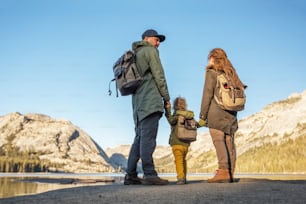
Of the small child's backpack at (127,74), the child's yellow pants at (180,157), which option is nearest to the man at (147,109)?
the small child's backpack at (127,74)

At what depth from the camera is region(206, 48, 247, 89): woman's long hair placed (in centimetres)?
993

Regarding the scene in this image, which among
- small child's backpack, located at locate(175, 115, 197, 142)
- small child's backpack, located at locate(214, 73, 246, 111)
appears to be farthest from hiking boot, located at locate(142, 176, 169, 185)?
small child's backpack, located at locate(214, 73, 246, 111)

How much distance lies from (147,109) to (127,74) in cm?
106

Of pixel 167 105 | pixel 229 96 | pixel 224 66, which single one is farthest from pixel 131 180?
pixel 224 66

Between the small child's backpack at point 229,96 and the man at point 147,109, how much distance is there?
4.40ft

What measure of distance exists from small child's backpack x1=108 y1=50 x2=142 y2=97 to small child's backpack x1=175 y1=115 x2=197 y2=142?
169 cm

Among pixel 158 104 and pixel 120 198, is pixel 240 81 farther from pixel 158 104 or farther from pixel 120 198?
pixel 120 198

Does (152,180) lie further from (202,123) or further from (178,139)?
(202,123)

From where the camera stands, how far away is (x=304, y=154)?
195m

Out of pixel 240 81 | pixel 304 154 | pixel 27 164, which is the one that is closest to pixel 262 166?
pixel 304 154

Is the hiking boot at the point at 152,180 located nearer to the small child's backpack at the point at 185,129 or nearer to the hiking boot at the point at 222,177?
the hiking boot at the point at 222,177

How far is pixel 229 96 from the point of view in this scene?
966cm

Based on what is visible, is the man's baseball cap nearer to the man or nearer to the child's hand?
the man

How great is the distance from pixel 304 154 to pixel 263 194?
205067 mm
